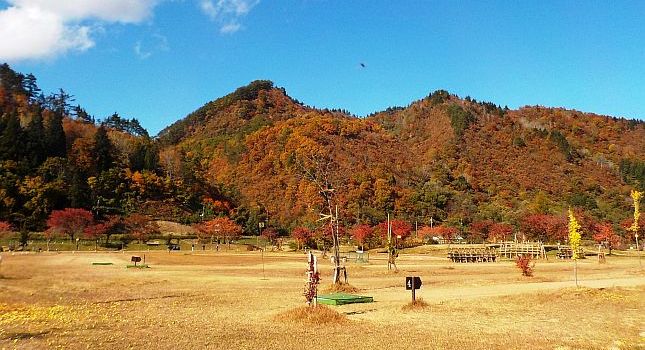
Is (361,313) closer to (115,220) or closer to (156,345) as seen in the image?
(156,345)

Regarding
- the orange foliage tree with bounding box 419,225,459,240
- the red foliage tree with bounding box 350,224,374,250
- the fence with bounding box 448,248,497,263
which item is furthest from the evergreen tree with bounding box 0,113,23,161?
the fence with bounding box 448,248,497,263

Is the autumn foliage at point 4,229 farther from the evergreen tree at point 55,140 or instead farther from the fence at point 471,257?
the fence at point 471,257

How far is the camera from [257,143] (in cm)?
18950

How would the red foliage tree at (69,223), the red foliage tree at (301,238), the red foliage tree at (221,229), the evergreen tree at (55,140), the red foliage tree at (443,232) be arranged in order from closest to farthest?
the red foliage tree at (69,223) < the red foliage tree at (301,238) < the red foliage tree at (221,229) < the red foliage tree at (443,232) < the evergreen tree at (55,140)

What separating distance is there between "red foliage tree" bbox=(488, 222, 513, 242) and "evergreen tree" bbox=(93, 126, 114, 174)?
89237 mm

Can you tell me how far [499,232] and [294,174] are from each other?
52.6m

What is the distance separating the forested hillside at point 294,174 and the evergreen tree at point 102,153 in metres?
0.29

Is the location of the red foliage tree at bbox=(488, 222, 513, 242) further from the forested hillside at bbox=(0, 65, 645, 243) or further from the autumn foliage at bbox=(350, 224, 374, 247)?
the autumn foliage at bbox=(350, 224, 374, 247)

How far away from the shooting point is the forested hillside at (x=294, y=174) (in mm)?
110562

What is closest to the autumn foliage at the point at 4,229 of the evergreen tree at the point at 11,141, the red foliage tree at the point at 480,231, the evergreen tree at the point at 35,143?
the evergreen tree at the point at 35,143

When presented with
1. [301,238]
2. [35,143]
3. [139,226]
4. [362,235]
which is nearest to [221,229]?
[139,226]

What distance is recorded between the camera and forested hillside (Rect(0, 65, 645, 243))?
363 ft

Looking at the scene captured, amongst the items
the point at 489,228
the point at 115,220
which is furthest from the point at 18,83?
the point at 489,228

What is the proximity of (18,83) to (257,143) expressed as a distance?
76.8m
